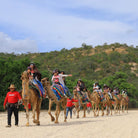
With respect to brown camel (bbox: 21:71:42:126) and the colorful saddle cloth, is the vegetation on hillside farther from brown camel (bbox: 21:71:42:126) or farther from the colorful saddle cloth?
brown camel (bbox: 21:71:42:126)

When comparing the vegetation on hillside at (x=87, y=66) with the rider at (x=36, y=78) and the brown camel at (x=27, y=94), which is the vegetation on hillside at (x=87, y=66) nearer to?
the rider at (x=36, y=78)

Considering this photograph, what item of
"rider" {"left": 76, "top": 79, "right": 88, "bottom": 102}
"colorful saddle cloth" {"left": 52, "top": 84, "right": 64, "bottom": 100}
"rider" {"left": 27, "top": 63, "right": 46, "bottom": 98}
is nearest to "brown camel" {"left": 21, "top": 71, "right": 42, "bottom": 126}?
"rider" {"left": 27, "top": 63, "right": 46, "bottom": 98}

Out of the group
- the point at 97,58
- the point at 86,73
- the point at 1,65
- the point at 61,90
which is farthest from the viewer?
the point at 97,58

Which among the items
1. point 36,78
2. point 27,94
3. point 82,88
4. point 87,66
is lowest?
point 27,94

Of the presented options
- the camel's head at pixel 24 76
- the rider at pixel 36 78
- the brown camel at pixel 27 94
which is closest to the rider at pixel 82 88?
the rider at pixel 36 78

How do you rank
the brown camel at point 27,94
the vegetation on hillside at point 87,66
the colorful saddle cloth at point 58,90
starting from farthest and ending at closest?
the vegetation on hillside at point 87,66, the colorful saddle cloth at point 58,90, the brown camel at point 27,94

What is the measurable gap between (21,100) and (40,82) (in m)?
1.33

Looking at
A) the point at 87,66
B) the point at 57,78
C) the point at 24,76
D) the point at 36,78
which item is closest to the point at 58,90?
the point at 57,78

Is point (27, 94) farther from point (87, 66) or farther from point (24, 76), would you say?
point (87, 66)

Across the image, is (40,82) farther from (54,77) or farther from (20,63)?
(20,63)

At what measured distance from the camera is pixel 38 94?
14.0 metres

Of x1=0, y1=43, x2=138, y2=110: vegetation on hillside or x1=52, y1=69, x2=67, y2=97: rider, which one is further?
x1=0, y1=43, x2=138, y2=110: vegetation on hillside

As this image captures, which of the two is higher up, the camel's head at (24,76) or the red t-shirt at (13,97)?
the camel's head at (24,76)

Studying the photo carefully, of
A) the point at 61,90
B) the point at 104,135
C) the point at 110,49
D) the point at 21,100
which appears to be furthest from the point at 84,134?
the point at 110,49
